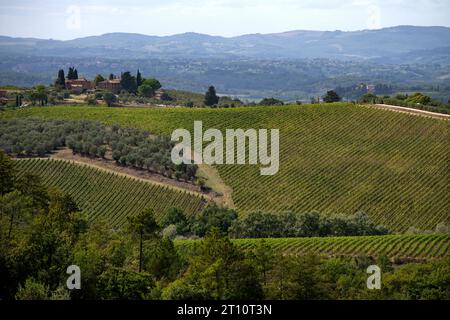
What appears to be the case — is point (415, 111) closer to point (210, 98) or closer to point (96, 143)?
point (96, 143)

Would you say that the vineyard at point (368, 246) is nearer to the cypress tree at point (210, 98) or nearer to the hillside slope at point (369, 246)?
the hillside slope at point (369, 246)

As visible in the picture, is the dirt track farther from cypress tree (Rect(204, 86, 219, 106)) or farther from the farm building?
the farm building

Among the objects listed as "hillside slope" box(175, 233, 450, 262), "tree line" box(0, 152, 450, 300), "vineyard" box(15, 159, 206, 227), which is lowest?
"vineyard" box(15, 159, 206, 227)

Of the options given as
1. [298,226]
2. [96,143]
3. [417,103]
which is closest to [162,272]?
[298,226]

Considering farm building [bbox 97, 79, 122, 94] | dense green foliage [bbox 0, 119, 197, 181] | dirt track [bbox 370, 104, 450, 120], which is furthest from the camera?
farm building [bbox 97, 79, 122, 94]

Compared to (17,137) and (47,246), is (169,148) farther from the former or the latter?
(47,246)

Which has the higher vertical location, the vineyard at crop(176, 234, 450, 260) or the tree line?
the tree line

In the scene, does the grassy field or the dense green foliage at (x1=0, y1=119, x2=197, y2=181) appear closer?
the grassy field

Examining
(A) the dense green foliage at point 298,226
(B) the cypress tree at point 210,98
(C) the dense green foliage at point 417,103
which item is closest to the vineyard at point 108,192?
(A) the dense green foliage at point 298,226

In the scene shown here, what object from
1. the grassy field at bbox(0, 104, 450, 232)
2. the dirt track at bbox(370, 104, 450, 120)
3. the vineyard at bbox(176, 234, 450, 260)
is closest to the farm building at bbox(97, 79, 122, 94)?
the grassy field at bbox(0, 104, 450, 232)
